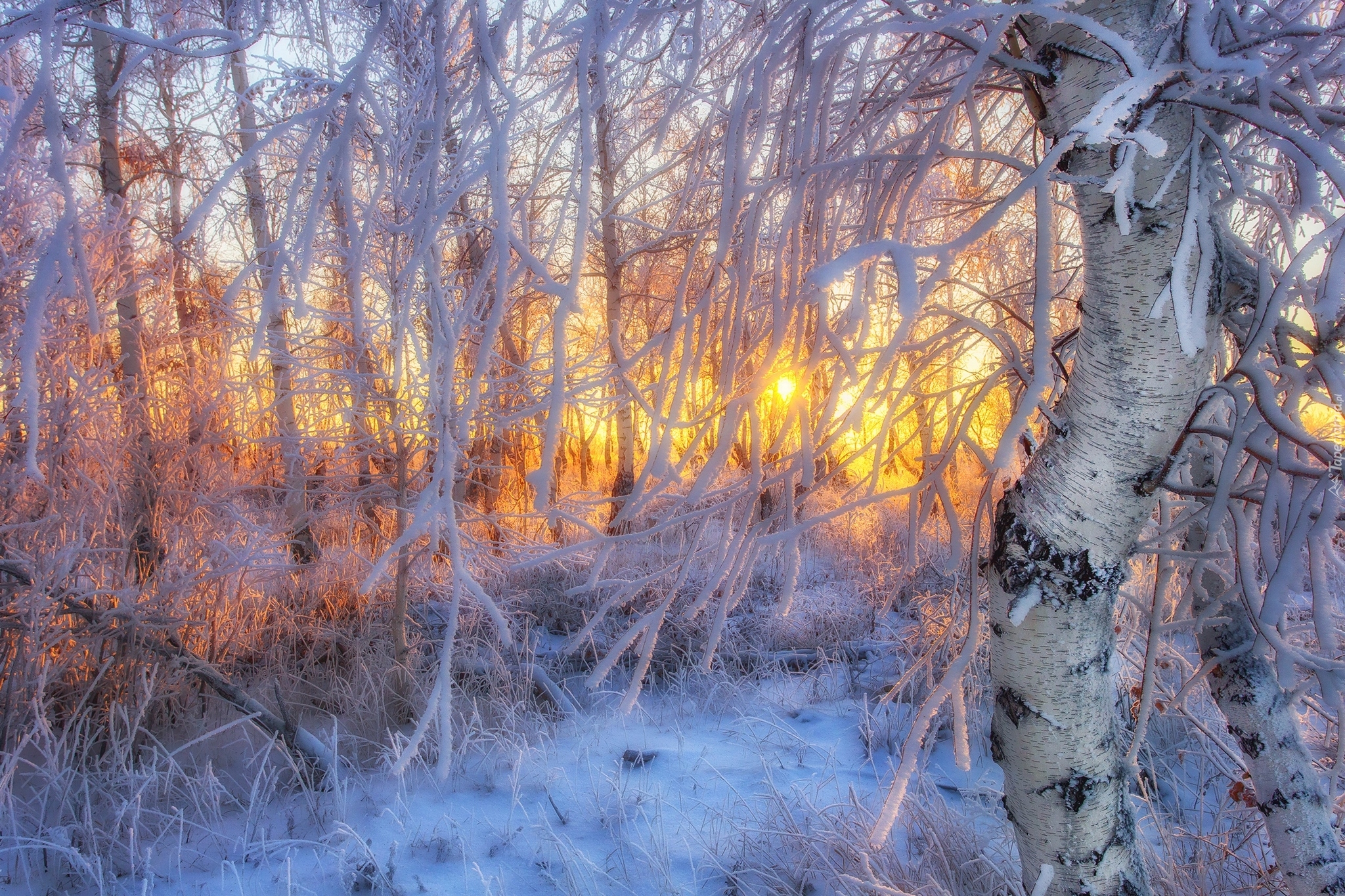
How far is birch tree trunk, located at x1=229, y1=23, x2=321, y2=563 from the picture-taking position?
2934 mm

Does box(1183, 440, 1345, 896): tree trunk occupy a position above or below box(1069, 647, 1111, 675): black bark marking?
below

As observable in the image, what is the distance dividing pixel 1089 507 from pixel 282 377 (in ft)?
13.4

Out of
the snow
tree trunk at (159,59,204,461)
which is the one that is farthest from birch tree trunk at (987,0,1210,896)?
tree trunk at (159,59,204,461)

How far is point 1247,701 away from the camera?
1.54m

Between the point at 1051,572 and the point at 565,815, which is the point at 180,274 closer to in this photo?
the point at 565,815

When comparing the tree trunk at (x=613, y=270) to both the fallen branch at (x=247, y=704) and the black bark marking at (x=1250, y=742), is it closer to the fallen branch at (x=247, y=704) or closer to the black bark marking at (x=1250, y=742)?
the fallen branch at (x=247, y=704)

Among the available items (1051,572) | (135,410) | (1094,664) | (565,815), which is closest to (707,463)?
(1051,572)

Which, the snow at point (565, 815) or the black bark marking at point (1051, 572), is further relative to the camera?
the snow at point (565, 815)

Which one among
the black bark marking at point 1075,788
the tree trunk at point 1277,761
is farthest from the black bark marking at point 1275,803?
the black bark marking at point 1075,788

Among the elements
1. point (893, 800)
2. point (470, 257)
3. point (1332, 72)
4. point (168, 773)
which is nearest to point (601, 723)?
point (168, 773)

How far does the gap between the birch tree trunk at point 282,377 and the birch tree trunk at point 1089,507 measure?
202cm

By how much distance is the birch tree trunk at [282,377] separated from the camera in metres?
2.93

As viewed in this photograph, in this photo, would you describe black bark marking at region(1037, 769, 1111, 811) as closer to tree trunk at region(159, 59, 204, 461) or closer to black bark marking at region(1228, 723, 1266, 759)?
black bark marking at region(1228, 723, 1266, 759)

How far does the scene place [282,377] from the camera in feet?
13.1
